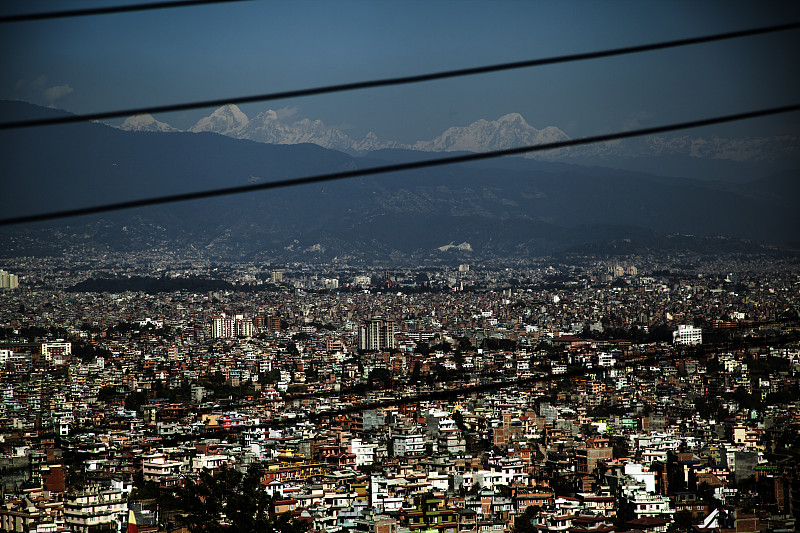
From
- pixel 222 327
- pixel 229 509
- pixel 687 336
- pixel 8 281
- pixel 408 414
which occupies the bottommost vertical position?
pixel 229 509

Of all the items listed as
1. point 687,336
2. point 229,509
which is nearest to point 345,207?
point 687,336

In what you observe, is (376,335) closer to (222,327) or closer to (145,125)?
(222,327)

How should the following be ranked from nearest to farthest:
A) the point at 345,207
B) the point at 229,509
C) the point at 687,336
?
Answer: the point at 229,509 < the point at 687,336 < the point at 345,207

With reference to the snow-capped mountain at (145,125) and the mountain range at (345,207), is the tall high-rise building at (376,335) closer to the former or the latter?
the mountain range at (345,207)

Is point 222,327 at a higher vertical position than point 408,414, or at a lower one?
higher

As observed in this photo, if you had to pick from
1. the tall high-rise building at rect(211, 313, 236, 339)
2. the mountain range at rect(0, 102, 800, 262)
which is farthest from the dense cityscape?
the mountain range at rect(0, 102, 800, 262)
